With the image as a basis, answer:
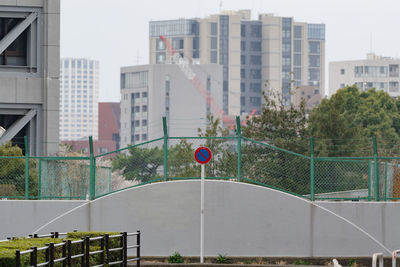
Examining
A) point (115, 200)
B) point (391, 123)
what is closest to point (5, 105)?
point (115, 200)

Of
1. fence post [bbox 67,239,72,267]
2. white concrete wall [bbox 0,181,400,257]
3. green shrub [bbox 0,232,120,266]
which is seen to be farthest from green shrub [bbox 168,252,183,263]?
fence post [bbox 67,239,72,267]

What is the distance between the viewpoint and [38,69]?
130 ft

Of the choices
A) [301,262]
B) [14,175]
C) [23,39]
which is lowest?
[301,262]

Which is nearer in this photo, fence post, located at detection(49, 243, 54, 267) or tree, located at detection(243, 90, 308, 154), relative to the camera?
fence post, located at detection(49, 243, 54, 267)

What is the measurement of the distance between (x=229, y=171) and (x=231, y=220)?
1.35 meters

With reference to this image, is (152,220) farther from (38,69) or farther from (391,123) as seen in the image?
(391,123)

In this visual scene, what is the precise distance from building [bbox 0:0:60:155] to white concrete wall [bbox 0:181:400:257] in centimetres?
1592

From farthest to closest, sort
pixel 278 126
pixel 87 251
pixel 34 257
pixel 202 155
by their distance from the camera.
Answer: pixel 278 126 → pixel 202 155 → pixel 87 251 → pixel 34 257

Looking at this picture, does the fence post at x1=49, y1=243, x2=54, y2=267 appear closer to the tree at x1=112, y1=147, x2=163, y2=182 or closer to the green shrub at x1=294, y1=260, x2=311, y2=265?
the tree at x1=112, y1=147, x2=163, y2=182

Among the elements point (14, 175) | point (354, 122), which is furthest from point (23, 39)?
point (354, 122)

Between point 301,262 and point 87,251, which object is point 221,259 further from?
point 87,251

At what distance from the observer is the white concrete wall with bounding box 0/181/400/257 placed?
23.2 m

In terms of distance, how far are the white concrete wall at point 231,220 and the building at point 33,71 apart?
15924mm

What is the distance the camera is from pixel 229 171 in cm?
2400
